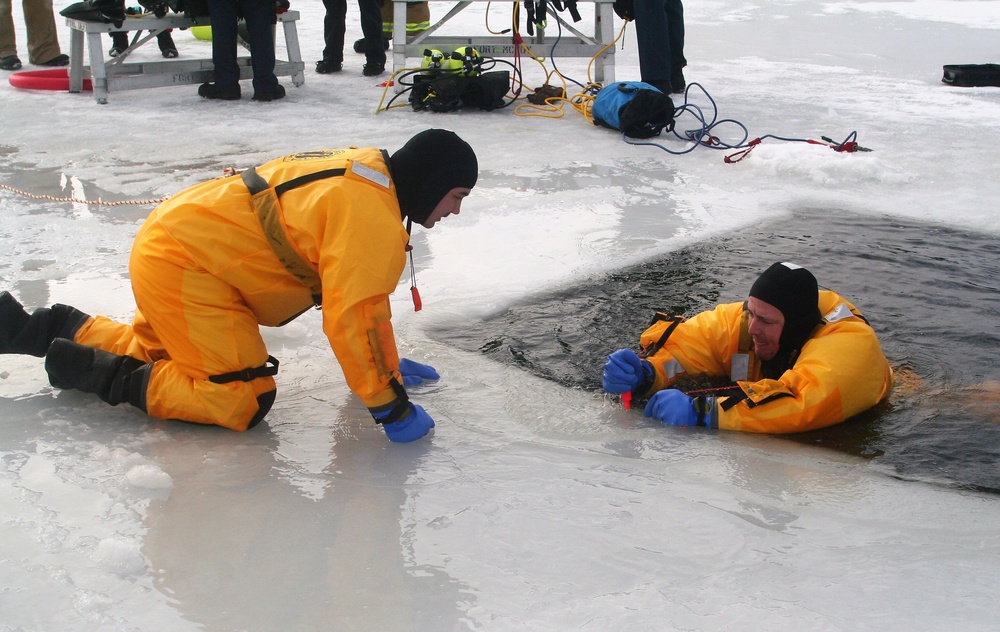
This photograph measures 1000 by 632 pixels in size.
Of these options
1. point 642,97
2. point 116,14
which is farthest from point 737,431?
point 116,14

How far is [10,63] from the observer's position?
8984 mm

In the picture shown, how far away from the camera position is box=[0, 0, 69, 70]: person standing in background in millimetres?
8758

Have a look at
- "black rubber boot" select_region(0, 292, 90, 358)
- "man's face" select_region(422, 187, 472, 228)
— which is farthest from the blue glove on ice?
"black rubber boot" select_region(0, 292, 90, 358)

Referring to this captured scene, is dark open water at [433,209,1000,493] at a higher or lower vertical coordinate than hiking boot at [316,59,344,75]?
lower

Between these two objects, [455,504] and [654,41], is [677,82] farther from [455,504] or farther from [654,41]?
[455,504]

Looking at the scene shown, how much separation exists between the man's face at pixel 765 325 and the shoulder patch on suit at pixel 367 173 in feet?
4.37

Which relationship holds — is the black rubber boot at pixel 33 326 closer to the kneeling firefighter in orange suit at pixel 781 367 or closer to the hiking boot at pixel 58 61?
the kneeling firefighter in orange suit at pixel 781 367

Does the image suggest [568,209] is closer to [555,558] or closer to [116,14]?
[555,558]

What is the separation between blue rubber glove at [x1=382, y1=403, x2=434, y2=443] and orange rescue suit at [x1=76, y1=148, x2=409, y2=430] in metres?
0.09

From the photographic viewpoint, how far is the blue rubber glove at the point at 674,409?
2.99m

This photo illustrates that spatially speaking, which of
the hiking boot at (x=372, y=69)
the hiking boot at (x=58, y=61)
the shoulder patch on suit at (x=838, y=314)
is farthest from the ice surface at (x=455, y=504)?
the hiking boot at (x=58, y=61)

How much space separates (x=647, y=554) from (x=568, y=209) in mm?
3222

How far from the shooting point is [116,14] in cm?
711

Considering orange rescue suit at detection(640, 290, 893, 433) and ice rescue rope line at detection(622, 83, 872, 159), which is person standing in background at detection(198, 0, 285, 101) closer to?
ice rescue rope line at detection(622, 83, 872, 159)
